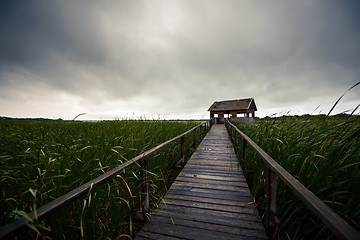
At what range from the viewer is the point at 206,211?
2.53 meters

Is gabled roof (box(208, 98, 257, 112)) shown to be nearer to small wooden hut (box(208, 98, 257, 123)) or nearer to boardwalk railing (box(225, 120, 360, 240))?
small wooden hut (box(208, 98, 257, 123))

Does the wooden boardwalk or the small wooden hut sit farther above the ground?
the small wooden hut

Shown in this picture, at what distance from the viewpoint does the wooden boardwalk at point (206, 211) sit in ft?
6.73

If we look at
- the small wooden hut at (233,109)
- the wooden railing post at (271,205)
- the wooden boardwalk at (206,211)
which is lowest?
the wooden boardwalk at (206,211)

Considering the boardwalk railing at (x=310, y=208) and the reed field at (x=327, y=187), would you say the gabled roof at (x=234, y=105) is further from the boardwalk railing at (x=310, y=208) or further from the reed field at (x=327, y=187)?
the boardwalk railing at (x=310, y=208)

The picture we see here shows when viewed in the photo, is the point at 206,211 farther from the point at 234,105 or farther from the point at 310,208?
the point at 234,105

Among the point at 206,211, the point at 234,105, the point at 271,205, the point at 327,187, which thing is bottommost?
the point at 206,211

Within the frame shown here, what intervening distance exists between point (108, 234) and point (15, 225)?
46.6 inches

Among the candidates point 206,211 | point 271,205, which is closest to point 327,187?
point 271,205

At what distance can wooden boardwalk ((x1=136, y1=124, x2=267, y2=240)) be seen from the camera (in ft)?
6.73

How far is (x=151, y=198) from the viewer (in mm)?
2912

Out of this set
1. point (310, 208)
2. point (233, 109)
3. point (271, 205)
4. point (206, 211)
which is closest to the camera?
point (310, 208)

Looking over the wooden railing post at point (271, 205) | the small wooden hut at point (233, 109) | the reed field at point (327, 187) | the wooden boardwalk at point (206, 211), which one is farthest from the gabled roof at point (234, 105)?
the wooden railing post at point (271, 205)

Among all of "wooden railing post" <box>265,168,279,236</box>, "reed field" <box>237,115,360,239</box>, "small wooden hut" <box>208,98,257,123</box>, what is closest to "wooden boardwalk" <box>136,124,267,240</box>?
"wooden railing post" <box>265,168,279,236</box>
